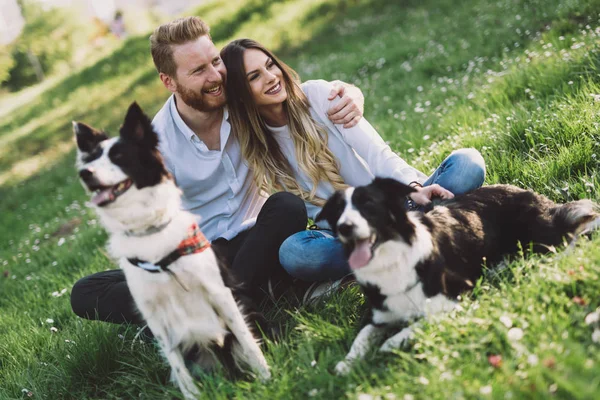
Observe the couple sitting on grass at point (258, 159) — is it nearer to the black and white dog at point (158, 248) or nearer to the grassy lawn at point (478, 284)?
the grassy lawn at point (478, 284)

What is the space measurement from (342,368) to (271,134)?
202cm

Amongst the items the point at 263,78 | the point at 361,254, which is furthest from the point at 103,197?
the point at 263,78

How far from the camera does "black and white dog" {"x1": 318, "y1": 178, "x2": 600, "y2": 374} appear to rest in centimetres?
259

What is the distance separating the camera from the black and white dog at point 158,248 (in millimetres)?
2529

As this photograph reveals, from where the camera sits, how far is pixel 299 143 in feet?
Answer: 12.4

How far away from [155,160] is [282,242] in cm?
118

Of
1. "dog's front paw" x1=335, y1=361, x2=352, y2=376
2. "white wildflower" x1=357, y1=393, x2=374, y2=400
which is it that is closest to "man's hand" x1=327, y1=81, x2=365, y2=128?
"dog's front paw" x1=335, y1=361, x2=352, y2=376

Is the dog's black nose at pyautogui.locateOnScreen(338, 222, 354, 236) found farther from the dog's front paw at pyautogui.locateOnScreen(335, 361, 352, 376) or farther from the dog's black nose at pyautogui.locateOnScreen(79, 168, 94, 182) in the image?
the dog's black nose at pyautogui.locateOnScreen(79, 168, 94, 182)

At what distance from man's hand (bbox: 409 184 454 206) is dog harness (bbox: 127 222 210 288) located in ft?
4.33

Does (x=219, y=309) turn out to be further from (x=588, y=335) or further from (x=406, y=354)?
(x=588, y=335)

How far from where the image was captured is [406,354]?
7.66 ft

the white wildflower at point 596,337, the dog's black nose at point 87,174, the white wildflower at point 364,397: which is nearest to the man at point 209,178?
the dog's black nose at point 87,174

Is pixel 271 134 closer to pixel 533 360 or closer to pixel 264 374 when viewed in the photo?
pixel 264 374

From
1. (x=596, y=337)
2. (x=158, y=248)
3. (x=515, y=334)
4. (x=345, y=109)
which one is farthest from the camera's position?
(x=345, y=109)
